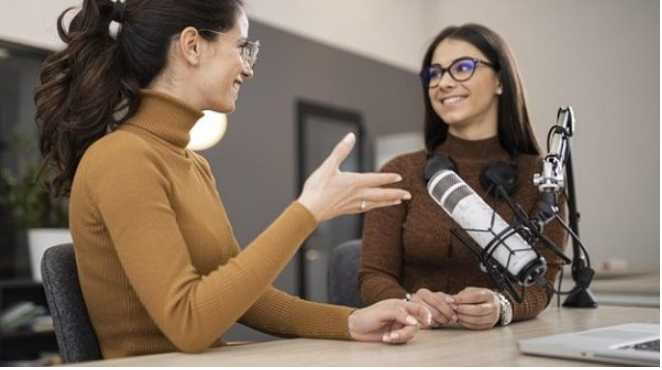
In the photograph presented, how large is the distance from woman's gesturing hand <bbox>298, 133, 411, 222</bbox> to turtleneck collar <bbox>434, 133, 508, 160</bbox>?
0.91 meters

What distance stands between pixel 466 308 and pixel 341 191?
465 millimetres

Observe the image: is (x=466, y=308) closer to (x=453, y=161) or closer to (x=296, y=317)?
(x=296, y=317)

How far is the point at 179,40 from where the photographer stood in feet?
4.70

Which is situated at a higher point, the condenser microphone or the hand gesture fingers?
the condenser microphone

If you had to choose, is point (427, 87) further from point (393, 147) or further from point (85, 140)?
point (393, 147)

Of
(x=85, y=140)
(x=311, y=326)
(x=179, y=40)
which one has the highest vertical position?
(x=179, y=40)

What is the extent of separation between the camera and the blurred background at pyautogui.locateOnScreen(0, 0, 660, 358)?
470 cm

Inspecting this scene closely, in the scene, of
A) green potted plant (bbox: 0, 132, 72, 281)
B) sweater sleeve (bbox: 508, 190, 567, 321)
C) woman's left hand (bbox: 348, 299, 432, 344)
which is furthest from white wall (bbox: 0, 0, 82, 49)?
woman's left hand (bbox: 348, 299, 432, 344)

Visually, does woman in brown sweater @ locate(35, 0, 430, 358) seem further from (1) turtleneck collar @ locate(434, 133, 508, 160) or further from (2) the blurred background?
(2) the blurred background

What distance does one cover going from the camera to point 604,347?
1.09 m

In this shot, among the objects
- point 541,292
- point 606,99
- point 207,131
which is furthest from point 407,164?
point 606,99

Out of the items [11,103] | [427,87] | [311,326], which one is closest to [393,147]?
[11,103]

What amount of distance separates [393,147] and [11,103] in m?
2.73

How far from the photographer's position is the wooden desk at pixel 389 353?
1111mm
